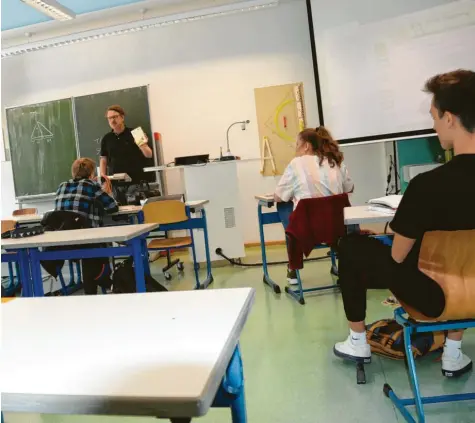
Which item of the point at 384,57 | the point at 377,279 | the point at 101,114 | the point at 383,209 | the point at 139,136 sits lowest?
the point at 377,279

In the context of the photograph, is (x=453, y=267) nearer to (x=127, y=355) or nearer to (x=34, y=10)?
(x=127, y=355)

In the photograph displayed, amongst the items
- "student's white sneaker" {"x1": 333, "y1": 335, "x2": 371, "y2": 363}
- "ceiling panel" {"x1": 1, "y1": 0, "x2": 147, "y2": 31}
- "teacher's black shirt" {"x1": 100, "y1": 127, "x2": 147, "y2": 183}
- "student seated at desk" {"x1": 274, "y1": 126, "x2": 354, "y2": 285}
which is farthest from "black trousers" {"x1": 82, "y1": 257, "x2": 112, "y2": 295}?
"ceiling panel" {"x1": 1, "y1": 0, "x2": 147, "y2": 31}

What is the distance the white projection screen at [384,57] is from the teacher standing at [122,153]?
2084mm

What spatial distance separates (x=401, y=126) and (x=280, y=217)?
75.9 inches

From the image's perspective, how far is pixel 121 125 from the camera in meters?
4.75

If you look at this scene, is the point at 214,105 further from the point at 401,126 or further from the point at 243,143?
the point at 401,126

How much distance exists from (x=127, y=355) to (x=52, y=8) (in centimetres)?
473

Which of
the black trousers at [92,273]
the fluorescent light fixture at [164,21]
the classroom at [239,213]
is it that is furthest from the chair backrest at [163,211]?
the fluorescent light fixture at [164,21]

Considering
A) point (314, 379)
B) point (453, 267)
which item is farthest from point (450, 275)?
point (314, 379)

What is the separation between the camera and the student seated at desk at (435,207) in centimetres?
129

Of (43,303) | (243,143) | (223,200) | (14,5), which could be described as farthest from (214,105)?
(43,303)

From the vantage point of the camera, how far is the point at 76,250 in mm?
2299

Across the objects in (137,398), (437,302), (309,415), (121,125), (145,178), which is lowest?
(309,415)

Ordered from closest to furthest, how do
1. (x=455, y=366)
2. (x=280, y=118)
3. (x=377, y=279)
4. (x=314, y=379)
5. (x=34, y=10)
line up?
1. (x=377, y=279)
2. (x=455, y=366)
3. (x=314, y=379)
4. (x=34, y=10)
5. (x=280, y=118)
